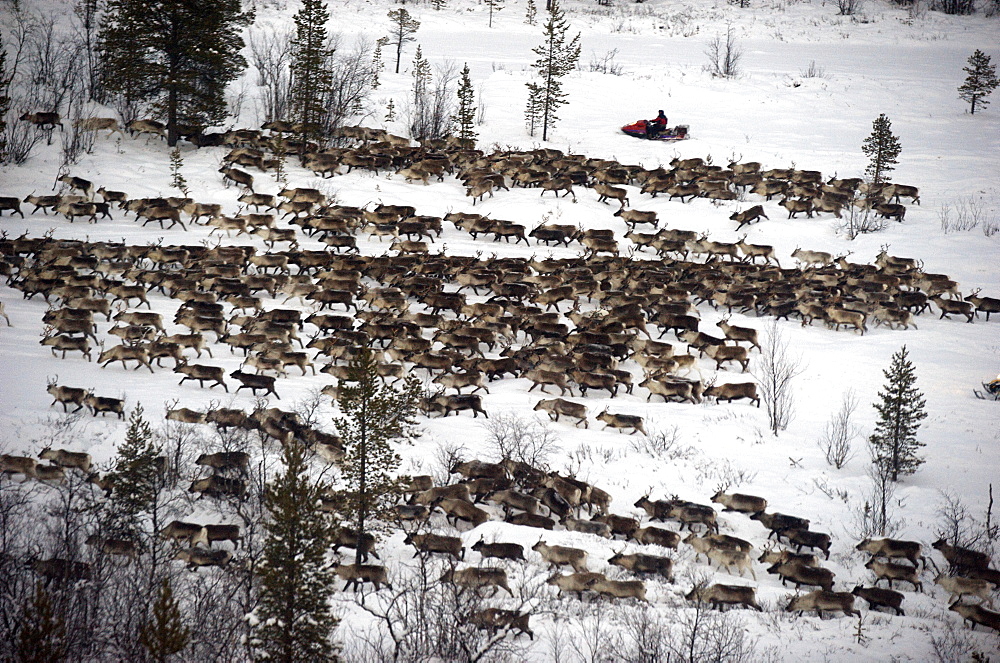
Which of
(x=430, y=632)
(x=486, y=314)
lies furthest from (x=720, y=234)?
(x=430, y=632)

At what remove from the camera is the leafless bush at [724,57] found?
51125 mm

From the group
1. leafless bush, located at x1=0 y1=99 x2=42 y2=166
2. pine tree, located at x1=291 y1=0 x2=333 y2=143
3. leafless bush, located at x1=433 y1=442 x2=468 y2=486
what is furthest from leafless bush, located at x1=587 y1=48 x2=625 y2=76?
leafless bush, located at x1=433 y1=442 x2=468 y2=486

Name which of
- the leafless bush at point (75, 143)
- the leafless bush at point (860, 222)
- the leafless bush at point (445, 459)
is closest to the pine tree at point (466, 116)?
the leafless bush at point (75, 143)

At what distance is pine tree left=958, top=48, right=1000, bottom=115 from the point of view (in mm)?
43812

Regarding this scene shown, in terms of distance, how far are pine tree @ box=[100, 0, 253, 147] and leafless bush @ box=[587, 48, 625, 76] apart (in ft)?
77.9

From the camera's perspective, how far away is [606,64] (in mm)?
53469

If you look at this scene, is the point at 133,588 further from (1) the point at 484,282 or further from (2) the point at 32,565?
(1) the point at 484,282

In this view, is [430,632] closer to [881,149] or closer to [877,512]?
[877,512]

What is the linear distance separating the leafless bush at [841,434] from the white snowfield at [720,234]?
0.25m

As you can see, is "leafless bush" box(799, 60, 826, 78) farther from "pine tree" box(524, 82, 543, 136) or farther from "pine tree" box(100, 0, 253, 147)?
"pine tree" box(100, 0, 253, 147)

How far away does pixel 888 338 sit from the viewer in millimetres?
24438

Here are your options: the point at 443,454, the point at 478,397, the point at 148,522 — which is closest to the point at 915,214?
the point at 478,397

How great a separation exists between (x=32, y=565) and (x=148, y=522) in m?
2.94

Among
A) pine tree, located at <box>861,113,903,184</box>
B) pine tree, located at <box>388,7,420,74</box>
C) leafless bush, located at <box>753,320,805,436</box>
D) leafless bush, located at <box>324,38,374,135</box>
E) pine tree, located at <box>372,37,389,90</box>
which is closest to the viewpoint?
leafless bush, located at <box>753,320,805,436</box>
